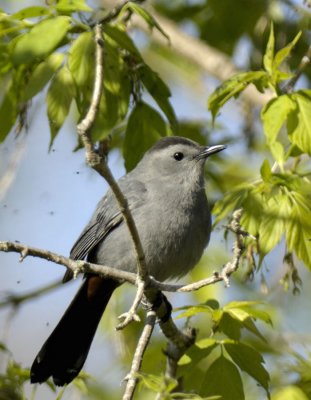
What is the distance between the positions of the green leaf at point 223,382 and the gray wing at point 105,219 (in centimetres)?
154

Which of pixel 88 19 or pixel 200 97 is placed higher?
pixel 88 19

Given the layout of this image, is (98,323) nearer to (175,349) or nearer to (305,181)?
(175,349)

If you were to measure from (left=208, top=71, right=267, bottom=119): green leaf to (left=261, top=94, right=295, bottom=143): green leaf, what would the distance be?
152 millimetres

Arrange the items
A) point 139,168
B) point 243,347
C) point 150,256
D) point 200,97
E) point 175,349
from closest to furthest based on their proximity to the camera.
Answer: point 243,347 → point 175,349 → point 150,256 → point 139,168 → point 200,97

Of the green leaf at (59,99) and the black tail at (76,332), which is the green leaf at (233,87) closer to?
the green leaf at (59,99)

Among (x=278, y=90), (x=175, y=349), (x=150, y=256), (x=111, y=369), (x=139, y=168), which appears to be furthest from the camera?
(x=139, y=168)

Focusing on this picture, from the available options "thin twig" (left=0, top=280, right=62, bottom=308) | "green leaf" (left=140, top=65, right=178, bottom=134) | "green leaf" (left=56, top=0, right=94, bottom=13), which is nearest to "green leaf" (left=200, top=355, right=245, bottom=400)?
"green leaf" (left=140, top=65, right=178, bottom=134)

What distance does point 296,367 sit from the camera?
3.66m

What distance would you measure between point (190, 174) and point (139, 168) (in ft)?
1.30

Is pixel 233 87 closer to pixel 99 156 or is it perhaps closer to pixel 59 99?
pixel 59 99

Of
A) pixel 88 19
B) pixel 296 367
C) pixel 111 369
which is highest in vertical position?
pixel 88 19

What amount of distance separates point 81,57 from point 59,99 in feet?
0.73

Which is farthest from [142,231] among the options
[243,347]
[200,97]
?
[200,97]

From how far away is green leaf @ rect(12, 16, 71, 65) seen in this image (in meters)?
3.36
